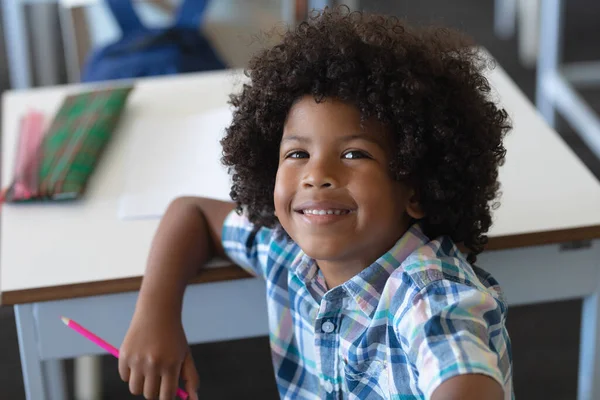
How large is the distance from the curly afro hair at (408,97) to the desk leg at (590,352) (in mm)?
322

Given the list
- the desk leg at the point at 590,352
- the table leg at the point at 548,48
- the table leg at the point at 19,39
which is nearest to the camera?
the desk leg at the point at 590,352

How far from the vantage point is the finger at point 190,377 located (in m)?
1.12

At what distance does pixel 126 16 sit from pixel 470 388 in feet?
5.44

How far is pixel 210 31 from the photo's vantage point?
2.43m

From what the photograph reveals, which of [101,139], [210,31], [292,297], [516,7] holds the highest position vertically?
[516,7]

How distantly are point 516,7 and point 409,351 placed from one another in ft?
9.89

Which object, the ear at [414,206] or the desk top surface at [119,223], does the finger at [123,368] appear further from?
the ear at [414,206]

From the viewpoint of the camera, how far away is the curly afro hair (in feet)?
3.36

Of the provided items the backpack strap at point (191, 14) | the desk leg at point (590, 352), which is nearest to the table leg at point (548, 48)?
the backpack strap at point (191, 14)

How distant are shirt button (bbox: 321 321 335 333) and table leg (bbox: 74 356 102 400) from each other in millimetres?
1026

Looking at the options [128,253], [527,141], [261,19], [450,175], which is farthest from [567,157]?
[261,19]

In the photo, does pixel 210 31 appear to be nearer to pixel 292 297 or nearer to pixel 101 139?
pixel 101 139

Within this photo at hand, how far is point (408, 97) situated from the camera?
3.35ft

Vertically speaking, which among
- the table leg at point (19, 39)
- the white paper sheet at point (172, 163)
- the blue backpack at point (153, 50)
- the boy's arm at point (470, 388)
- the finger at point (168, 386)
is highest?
the table leg at point (19, 39)
